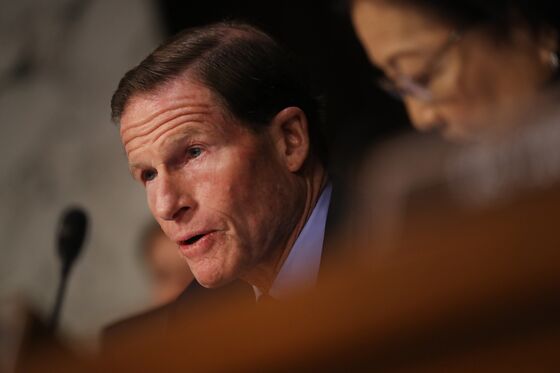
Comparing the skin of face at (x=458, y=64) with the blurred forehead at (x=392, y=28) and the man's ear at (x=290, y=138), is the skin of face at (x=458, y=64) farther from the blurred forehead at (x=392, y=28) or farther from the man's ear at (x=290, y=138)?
the man's ear at (x=290, y=138)

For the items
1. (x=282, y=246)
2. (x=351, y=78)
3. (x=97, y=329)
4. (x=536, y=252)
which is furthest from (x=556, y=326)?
(x=97, y=329)

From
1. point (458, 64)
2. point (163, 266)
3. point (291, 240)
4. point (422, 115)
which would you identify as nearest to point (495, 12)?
point (458, 64)

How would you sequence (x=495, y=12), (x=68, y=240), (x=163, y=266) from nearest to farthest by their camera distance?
1. (x=495, y=12)
2. (x=163, y=266)
3. (x=68, y=240)

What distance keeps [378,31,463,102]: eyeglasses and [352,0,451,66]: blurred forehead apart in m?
0.02

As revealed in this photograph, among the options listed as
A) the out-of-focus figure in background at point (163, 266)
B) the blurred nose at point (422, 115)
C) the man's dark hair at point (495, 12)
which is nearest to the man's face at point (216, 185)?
the out-of-focus figure in background at point (163, 266)

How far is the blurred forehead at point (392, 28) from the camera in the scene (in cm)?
148

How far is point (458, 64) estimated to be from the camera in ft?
4.76

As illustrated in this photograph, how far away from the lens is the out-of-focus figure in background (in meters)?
1.51

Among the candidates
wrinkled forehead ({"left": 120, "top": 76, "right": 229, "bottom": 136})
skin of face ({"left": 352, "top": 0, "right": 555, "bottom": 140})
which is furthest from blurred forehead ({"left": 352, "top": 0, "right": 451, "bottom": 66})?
wrinkled forehead ({"left": 120, "top": 76, "right": 229, "bottom": 136})

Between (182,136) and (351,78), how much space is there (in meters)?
0.33

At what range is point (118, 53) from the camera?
1750mm

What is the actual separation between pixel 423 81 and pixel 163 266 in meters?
0.57

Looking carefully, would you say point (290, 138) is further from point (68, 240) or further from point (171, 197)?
point (68, 240)

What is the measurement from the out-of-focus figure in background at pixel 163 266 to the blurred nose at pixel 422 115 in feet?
1.44
